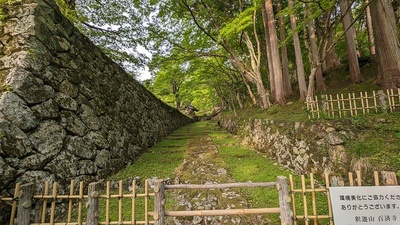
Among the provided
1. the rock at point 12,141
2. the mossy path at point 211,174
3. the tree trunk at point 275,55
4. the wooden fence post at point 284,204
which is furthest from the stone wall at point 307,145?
the rock at point 12,141

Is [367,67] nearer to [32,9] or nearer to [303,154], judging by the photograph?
[303,154]

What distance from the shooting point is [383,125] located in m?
4.28

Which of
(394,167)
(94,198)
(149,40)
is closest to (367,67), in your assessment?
(394,167)

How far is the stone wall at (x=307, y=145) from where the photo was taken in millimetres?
4203

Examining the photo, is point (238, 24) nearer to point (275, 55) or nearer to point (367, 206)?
point (275, 55)

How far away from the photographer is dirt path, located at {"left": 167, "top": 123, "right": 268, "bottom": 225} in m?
3.60

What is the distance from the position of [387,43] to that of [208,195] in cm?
751

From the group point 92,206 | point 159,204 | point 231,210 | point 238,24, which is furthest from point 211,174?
point 238,24

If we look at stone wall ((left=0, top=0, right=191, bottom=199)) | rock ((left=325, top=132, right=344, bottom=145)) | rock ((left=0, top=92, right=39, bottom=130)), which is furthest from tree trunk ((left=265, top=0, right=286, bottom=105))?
rock ((left=0, top=92, right=39, bottom=130))

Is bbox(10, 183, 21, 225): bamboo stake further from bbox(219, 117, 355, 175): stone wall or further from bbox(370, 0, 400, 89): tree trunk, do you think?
bbox(370, 0, 400, 89): tree trunk

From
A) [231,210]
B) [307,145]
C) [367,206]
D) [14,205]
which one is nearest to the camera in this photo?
[367,206]

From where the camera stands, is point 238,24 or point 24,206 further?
point 238,24

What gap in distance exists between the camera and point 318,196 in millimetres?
4137

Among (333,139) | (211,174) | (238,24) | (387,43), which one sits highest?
(238,24)
